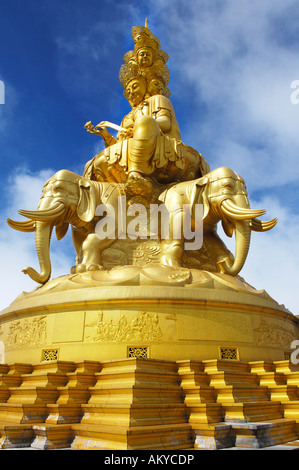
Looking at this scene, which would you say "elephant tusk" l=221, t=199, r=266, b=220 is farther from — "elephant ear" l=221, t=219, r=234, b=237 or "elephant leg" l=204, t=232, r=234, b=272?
"elephant leg" l=204, t=232, r=234, b=272

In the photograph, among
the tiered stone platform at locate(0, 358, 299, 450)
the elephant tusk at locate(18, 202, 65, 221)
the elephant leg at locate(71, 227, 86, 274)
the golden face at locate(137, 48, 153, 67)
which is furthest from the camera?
the golden face at locate(137, 48, 153, 67)

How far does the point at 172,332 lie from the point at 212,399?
182 centimetres

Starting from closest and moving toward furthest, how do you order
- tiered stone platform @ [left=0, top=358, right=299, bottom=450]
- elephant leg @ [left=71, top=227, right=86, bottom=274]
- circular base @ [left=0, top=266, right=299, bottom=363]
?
tiered stone platform @ [left=0, top=358, right=299, bottom=450]
circular base @ [left=0, top=266, right=299, bottom=363]
elephant leg @ [left=71, top=227, right=86, bottom=274]

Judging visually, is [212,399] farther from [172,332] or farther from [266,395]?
[172,332]

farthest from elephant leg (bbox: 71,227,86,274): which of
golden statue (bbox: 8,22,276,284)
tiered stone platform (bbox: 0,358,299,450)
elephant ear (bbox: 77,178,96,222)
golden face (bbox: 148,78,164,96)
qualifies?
golden face (bbox: 148,78,164,96)

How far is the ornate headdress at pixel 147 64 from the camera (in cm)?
1603

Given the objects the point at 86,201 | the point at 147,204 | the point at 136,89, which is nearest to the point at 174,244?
the point at 147,204

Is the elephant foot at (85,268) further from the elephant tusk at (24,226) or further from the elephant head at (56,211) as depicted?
the elephant tusk at (24,226)

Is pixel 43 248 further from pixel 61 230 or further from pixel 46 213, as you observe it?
pixel 61 230

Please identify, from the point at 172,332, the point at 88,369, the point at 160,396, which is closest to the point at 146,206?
the point at 172,332

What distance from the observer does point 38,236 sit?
10781 millimetres

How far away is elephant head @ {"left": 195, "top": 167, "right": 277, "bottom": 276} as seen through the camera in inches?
420

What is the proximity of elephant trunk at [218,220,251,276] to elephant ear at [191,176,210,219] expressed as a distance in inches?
41.2
